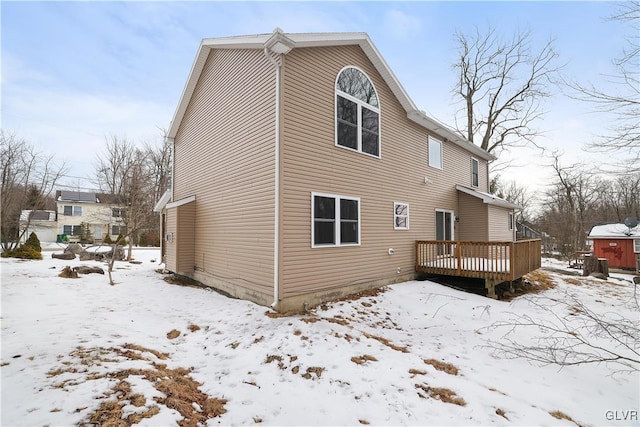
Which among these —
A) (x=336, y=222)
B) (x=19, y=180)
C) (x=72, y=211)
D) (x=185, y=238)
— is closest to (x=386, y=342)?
(x=336, y=222)

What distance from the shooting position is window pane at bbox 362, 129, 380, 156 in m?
8.55

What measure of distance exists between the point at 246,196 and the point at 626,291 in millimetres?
14347

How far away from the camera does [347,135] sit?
26.4 ft

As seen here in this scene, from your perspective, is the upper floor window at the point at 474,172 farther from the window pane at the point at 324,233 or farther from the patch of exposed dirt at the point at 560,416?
the patch of exposed dirt at the point at 560,416

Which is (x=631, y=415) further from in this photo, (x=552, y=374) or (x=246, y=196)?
(x=246, y=196)

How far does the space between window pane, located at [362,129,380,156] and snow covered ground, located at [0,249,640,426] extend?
4419 millimetres

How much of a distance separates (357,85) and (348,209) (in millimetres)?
3773

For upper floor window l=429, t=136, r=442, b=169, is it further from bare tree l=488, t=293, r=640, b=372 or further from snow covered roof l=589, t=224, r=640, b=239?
snow covered roof l=589, t=224, r=640, b=239

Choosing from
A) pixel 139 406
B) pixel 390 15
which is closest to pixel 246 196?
pixel 139 406

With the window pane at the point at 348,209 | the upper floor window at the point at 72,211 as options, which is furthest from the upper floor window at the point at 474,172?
the upper floor window at the point at 72,211

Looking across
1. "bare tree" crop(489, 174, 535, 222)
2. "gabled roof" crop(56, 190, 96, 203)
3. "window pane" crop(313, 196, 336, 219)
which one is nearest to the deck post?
"window pane" crop(313, 196, 336, 219)

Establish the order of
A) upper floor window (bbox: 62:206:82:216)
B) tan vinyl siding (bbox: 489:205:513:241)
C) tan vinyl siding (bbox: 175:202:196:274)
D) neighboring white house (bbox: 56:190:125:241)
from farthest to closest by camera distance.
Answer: upper floor window (bbox: 62:206:82:216) < neighboring white house (bbox: 56:190:125:241) < tan vinyl siding (bbox: 489:205:513:241) < tan vinyl siding (bbox: 175:202:196:274)

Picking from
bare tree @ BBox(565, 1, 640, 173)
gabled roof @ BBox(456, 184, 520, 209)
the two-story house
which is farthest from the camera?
gabled roof @ BBox(456, 184, 520, 209)

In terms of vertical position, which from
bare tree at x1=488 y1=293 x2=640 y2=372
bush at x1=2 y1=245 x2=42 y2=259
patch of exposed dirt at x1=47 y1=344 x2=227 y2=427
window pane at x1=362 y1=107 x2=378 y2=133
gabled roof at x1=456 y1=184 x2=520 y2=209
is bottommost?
bare tree at x1=488 y1=293 x2=640 y2=372
